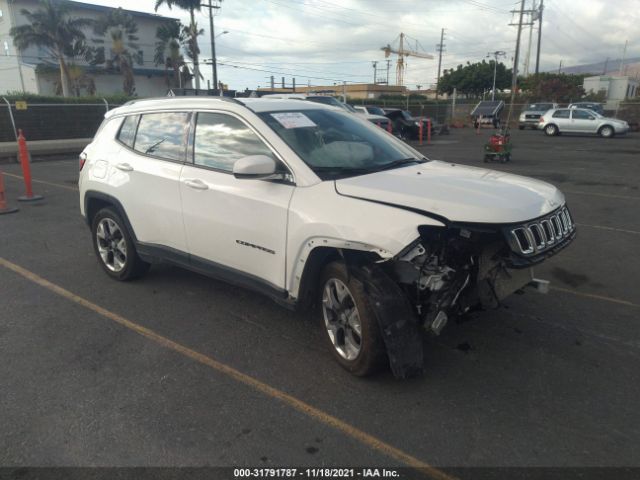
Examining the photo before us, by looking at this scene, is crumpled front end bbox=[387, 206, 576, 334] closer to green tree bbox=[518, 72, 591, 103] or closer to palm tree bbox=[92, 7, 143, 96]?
palm tree bbox=[92, 7, 143, 96]

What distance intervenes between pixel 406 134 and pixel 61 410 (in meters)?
23.4

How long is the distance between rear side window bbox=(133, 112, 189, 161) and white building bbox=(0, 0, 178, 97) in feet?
156

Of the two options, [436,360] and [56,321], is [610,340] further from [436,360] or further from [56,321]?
[56,321]

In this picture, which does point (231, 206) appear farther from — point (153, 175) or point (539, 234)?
point (539, 234)

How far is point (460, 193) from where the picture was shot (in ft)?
10.3

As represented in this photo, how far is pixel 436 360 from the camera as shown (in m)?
3.60

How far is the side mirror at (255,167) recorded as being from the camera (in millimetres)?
3336

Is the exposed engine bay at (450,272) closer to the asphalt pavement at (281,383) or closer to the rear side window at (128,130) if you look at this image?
the asphalt pavement at (281,383)

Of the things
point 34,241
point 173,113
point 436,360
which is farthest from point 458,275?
point 34,241

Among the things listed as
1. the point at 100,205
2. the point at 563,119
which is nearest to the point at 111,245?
the point at 100,205

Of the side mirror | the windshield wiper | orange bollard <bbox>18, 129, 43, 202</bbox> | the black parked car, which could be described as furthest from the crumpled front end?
the black parked car

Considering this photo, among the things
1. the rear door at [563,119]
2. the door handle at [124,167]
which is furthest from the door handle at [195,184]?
the rear door at [563,119]

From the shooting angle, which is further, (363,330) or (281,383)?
(281,383)

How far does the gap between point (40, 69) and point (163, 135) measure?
4782cm
